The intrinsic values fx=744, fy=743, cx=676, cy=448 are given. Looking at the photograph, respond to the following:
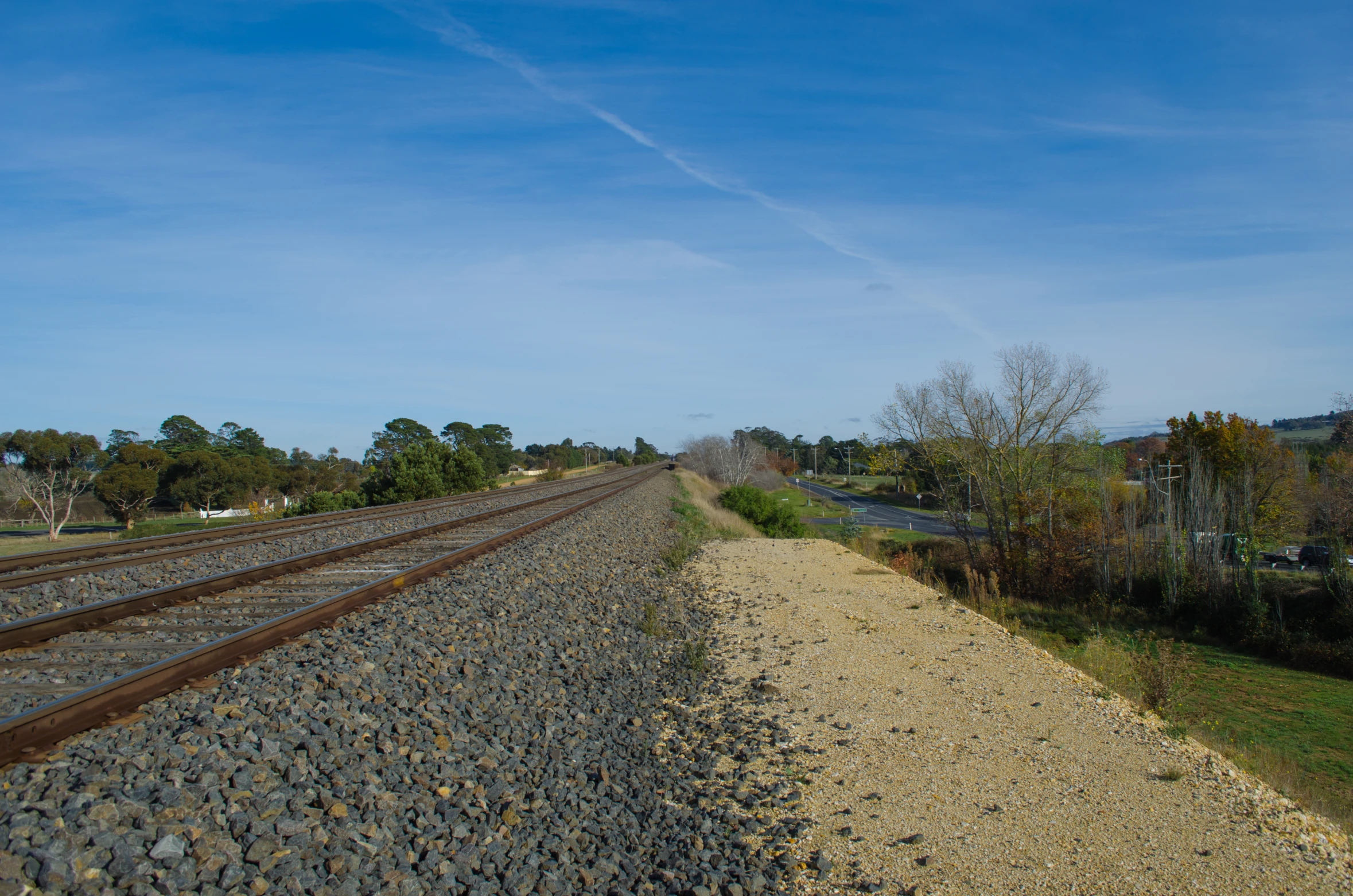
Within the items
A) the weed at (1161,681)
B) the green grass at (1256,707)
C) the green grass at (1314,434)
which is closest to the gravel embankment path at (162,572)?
the weed at (1161,681)

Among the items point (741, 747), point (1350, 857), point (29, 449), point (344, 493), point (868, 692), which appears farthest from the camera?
point (29, 449)

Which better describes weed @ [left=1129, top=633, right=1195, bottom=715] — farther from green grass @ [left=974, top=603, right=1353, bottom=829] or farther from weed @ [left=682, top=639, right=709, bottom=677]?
weed @ [left=682, top=639, right=709, bottom=677]

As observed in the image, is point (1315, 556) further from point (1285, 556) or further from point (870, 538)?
point (870, 538)

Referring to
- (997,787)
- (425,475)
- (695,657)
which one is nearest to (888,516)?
(425,475)

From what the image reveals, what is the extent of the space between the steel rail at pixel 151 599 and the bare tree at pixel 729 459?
53674 mm

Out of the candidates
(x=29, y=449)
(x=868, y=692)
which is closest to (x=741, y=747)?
(x=868, y=692)

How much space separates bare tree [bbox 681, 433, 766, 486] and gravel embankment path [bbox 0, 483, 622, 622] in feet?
165

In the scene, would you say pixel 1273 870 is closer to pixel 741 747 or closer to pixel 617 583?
pixel 741 747

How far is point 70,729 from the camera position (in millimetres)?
4027

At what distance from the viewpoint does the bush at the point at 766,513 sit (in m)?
36.5

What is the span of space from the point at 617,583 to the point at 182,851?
8.60m

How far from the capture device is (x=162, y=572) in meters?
10.3

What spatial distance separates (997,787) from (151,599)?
7.98 metres

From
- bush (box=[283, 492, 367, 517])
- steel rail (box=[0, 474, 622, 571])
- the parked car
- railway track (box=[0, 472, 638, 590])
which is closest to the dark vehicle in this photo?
the parked car
